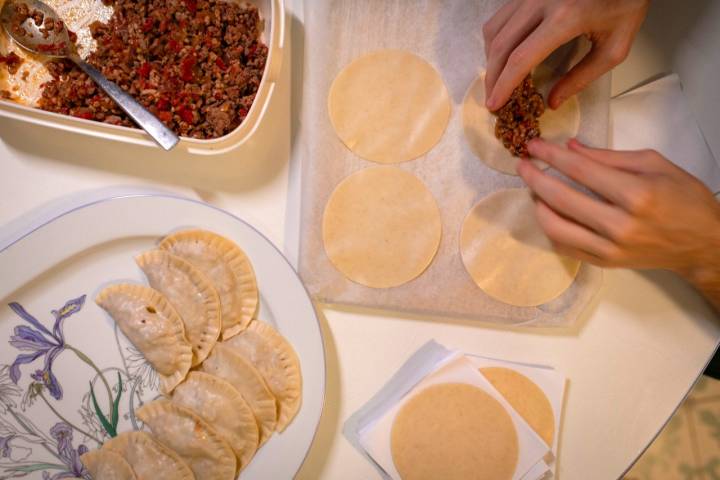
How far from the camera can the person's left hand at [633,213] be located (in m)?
1.03

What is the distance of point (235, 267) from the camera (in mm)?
1235

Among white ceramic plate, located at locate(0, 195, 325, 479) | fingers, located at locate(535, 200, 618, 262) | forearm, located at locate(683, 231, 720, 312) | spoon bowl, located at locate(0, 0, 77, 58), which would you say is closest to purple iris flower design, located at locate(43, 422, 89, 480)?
white ceramic plate, located at locate(0, 195, 325, 479)

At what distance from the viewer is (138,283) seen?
1.28 metres

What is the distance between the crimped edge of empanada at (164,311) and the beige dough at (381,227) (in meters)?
0.39

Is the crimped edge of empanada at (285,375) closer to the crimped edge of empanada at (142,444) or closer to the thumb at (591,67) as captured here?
the crimped edge of empanada at (142,444)

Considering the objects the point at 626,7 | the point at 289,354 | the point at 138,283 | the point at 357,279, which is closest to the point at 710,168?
the point at 626,7

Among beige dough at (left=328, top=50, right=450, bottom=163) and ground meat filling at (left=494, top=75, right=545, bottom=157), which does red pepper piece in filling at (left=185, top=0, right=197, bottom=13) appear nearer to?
beige dough at (left=328, top=50, right=450, bottom=163)

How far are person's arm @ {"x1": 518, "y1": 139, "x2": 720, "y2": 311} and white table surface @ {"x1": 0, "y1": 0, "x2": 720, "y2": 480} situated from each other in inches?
6.6

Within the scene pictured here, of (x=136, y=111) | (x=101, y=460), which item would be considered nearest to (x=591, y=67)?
(x=136, y=111)

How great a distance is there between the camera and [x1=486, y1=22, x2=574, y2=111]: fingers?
3.53 ft

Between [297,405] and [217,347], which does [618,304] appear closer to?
[297,405]

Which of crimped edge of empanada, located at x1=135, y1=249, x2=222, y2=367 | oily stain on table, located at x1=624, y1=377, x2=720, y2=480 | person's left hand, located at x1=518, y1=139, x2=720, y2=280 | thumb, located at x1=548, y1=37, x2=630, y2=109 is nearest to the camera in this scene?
person's left hand, located at x1=518, y1=139, x2=720, y2=280

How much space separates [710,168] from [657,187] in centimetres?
36

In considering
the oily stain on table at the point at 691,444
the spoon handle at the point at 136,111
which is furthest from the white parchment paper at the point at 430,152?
the oily stain on table at the point at 691,444
